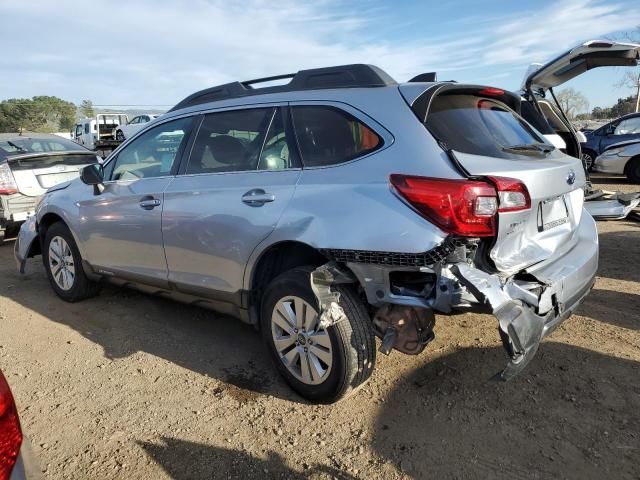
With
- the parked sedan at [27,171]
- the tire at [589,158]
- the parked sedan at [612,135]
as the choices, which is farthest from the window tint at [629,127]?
the parked sedan at [27,171]

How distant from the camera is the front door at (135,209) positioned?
155 inches

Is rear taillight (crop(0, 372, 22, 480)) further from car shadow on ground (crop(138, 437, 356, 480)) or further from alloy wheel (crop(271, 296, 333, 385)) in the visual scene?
alloy wheel (crop(271, 296, 333, 385))

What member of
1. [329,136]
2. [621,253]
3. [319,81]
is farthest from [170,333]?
[621,253]

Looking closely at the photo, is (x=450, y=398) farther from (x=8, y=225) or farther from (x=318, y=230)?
(x=8, y=225)

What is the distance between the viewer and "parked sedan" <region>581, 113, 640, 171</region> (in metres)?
12.9

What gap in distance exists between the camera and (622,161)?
12008mm

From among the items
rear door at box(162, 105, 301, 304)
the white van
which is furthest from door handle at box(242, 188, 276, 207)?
the white van

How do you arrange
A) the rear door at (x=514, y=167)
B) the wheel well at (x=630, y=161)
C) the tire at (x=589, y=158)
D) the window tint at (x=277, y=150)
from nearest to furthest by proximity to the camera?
the rear door at (x=514, y=167) → the window tint at (x=277, y=150) → the wheel well at (x=630, y=161) → the tire at (x=589, y=158)

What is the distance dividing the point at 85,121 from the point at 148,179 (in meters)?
26.1

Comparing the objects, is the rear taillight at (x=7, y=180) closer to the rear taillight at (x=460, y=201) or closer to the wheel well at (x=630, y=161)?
the rear taillight at (x=460, y=201)

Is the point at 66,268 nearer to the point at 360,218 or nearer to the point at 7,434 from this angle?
the point at 360,218

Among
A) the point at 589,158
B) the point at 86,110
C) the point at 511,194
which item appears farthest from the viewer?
the point at 86,110

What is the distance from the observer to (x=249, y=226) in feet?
10.5

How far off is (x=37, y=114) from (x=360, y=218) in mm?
67681
